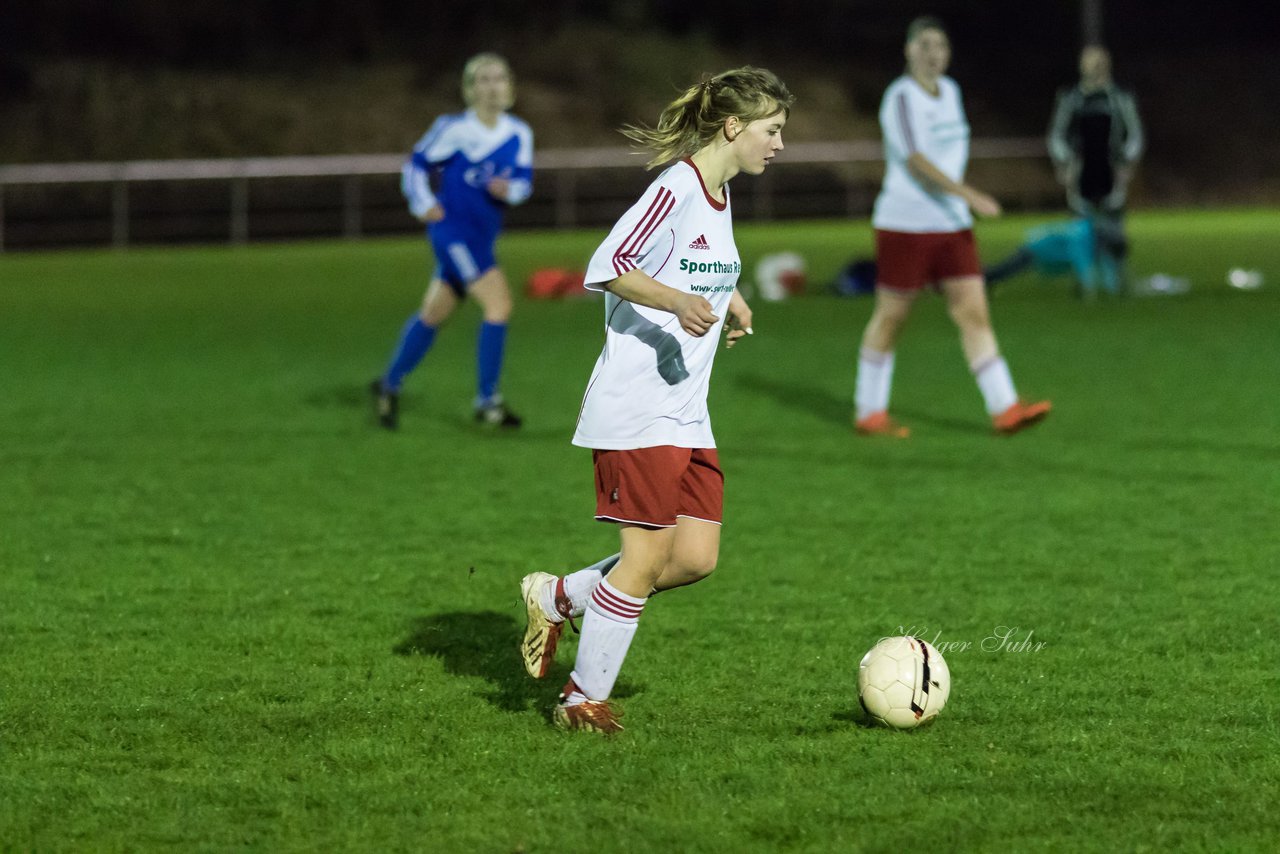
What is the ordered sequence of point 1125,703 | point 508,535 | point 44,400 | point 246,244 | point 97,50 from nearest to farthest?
point 1125,703, point 508,535, point 44,400, point 246,244, point 97,50

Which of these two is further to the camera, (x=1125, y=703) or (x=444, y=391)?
(x=444, y=391)

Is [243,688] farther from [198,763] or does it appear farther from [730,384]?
[730,384]

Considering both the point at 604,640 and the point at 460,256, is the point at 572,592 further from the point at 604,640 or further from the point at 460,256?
the point at 460,256

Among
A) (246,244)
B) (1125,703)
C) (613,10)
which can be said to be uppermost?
(1125,703)

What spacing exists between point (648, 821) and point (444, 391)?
26.9 feet

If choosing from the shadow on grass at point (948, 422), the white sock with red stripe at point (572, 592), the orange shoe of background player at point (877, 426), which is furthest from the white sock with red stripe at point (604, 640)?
the shadow on grass at point (948, 422)

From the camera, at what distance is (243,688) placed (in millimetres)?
5012

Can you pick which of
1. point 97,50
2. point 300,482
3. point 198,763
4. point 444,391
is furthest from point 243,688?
point 97,50

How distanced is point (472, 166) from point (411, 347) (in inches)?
42.0

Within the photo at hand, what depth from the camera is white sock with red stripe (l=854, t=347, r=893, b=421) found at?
380 inches

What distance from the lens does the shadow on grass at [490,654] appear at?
16.2 ft

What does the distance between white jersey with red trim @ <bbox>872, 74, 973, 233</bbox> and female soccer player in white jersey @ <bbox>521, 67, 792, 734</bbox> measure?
4.82 meters

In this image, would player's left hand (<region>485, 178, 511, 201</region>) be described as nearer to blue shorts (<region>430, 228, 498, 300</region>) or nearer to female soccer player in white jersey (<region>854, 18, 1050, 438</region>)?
blue shorts (<region>430, 228, 498, 300</region>)

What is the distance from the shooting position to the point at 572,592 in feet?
15.9
